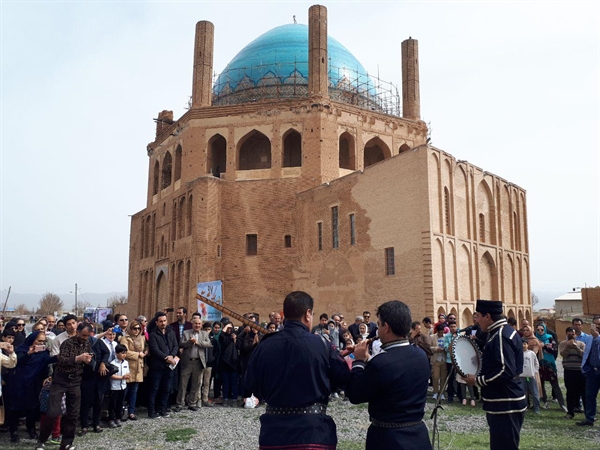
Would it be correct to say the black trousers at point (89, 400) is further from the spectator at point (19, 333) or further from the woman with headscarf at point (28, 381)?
the spectator at point (19, 333)

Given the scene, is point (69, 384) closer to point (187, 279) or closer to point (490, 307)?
point (490, 307)

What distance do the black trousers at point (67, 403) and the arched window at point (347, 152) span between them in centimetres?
2153

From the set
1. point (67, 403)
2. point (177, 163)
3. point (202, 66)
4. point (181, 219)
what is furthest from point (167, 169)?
point (67, 403)

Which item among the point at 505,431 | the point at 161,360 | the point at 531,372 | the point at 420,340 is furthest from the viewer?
the point at 420,340

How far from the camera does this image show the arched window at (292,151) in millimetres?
28172

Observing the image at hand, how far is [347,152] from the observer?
94.3 ft

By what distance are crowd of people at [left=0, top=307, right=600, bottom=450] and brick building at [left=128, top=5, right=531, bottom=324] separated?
7.43 m

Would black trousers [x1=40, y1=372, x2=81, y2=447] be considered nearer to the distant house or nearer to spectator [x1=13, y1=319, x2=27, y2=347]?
spectator [x1=13, y1=319, x2=27, y2=347]

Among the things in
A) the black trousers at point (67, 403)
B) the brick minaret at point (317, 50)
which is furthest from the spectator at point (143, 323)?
the brick minaret at point (317, 50)

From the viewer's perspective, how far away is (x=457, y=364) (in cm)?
495

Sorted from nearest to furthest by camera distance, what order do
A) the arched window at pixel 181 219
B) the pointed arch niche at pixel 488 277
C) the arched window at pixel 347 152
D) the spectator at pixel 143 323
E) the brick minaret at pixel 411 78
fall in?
1. the spectator at pixel 143 323
2. the pointed arch niche at pixel 488 277
3. the arched window at pixel 347 152
4. the arched window at pixel 181 219
5. the brick minaret at pixel 411 78

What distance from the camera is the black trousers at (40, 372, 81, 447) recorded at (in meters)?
6.63

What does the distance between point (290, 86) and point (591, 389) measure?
24.0 meters

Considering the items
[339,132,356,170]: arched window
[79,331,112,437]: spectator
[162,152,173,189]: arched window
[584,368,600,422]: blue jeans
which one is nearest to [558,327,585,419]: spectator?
[584,368,600,422]: blue jeans
